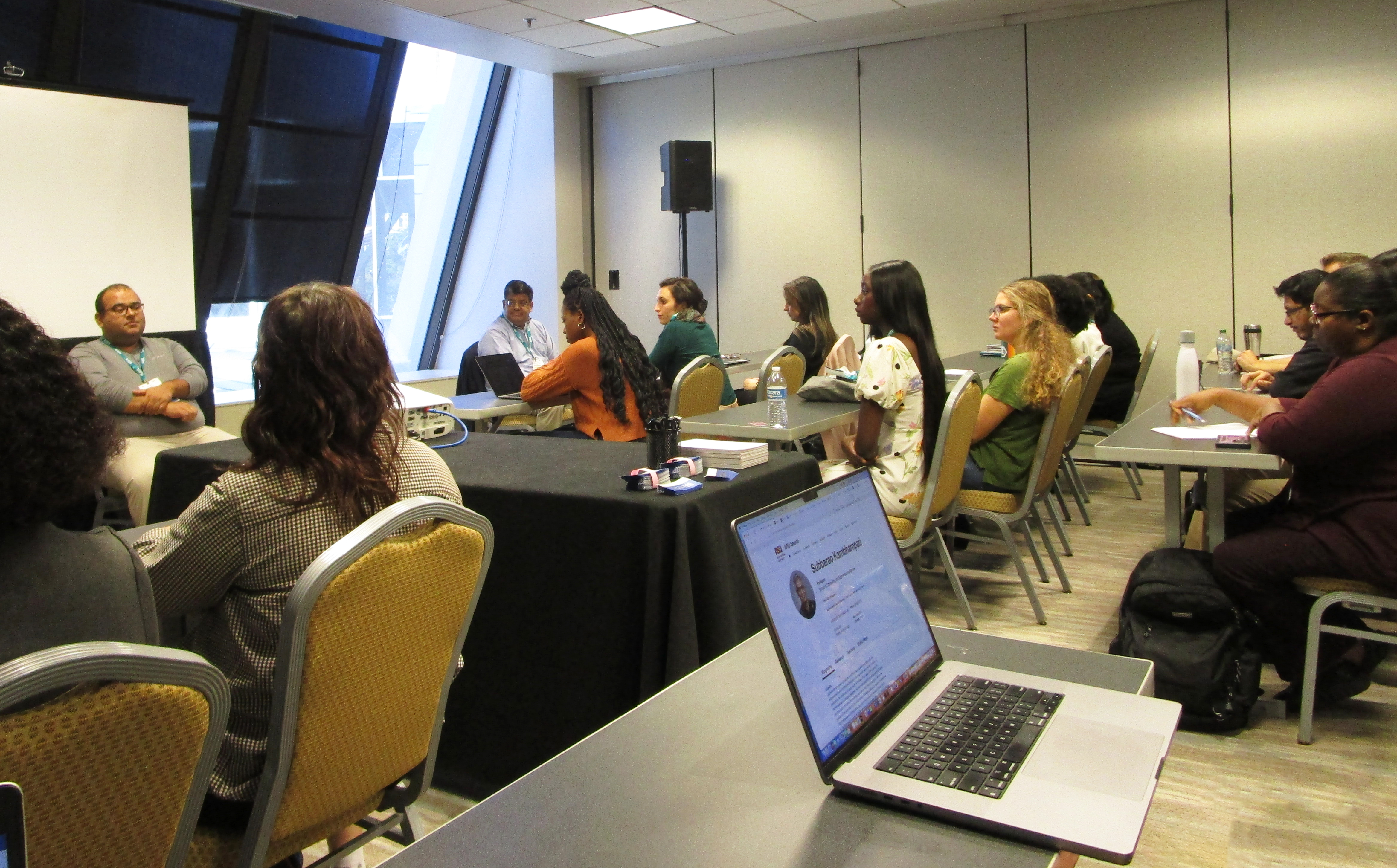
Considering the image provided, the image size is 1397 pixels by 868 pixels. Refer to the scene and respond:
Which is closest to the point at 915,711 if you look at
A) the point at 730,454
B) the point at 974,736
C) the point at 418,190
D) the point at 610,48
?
the point at 974,736

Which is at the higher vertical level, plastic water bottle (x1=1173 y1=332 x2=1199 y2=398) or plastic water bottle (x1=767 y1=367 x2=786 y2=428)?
plastic water bottle (x1=1173 y1=332 x2=1199 y2=398)

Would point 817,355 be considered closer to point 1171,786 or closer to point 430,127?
point 1171,786

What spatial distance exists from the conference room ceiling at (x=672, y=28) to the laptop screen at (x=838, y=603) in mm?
5653

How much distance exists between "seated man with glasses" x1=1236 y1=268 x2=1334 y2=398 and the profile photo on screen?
2353 millimetres

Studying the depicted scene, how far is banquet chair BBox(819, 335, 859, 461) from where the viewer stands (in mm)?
4426

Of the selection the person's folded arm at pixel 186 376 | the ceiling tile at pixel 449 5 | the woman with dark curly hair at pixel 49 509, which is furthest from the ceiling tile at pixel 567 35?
the woman with dark curly hair at pixel 49 509

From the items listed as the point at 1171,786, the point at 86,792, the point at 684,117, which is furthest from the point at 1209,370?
the point at 86,792

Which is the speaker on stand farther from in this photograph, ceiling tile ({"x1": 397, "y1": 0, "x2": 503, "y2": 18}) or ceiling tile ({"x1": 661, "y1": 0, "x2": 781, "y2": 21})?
ceiling tile ({"x1": 397, "y1": 0, "x2": 503, "y2": 18})

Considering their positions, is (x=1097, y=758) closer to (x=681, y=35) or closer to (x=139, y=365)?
(x=139, y=365)

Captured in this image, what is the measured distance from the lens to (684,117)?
8.52m

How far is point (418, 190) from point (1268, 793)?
7333mm

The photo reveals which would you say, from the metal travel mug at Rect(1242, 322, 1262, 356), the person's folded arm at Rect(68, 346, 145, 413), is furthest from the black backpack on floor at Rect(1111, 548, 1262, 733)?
the person's folded arm at Rect(68, 346, 145, 413)

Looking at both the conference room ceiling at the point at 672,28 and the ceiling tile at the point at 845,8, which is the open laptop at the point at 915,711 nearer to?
the conference room ceiling at the point at 672,28

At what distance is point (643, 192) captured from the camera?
8797mm
